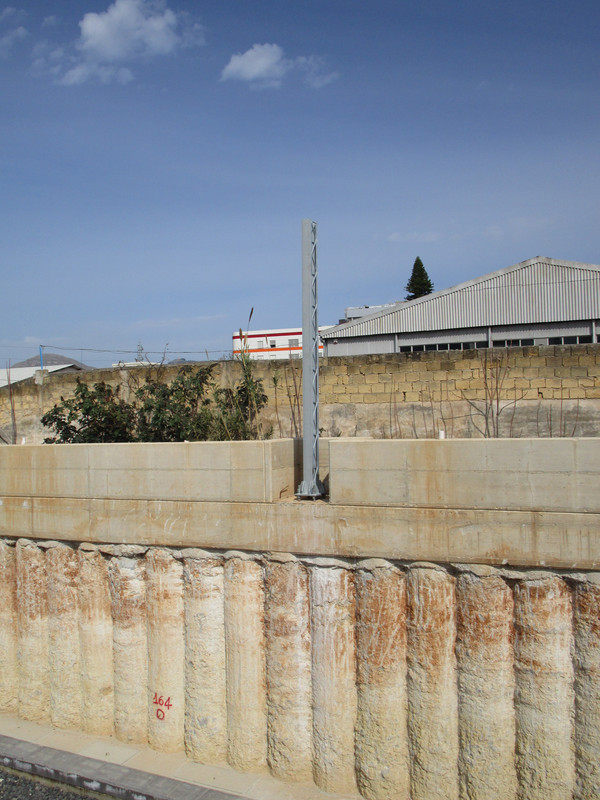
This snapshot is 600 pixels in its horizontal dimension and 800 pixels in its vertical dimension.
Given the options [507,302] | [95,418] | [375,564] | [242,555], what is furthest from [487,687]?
[507,302]

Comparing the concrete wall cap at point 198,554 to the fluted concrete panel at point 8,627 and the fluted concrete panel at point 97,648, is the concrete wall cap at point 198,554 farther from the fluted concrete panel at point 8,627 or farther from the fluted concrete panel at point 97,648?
the fluted concrete panel at point 8,627

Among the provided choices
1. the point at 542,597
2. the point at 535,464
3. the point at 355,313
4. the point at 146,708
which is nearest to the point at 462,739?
the point at 542,597

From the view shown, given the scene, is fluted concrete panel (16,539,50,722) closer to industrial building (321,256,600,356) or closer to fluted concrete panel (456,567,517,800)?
fluted concrete panel (456,567,517,800)

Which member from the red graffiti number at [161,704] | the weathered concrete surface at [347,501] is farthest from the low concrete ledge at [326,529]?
the red graffiti number at [161,704]

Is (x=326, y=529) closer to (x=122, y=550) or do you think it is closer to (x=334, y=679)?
(x=334, y=679)

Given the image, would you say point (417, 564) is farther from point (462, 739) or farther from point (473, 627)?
point (462, 739)

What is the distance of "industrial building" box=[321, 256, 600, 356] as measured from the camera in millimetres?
17031

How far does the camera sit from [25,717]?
7.23 m

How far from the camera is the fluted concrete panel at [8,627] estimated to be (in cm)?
732

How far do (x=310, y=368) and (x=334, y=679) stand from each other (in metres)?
3.12

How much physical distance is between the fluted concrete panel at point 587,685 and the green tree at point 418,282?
150ft

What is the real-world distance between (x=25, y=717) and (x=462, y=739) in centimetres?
526

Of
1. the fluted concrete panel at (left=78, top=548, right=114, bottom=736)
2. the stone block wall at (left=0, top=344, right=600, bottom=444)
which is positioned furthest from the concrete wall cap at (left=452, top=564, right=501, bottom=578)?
the fluted concrete panel at (left=78, top=548, right=114, bottom=736)

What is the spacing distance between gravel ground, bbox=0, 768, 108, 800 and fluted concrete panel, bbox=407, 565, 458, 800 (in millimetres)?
3237
